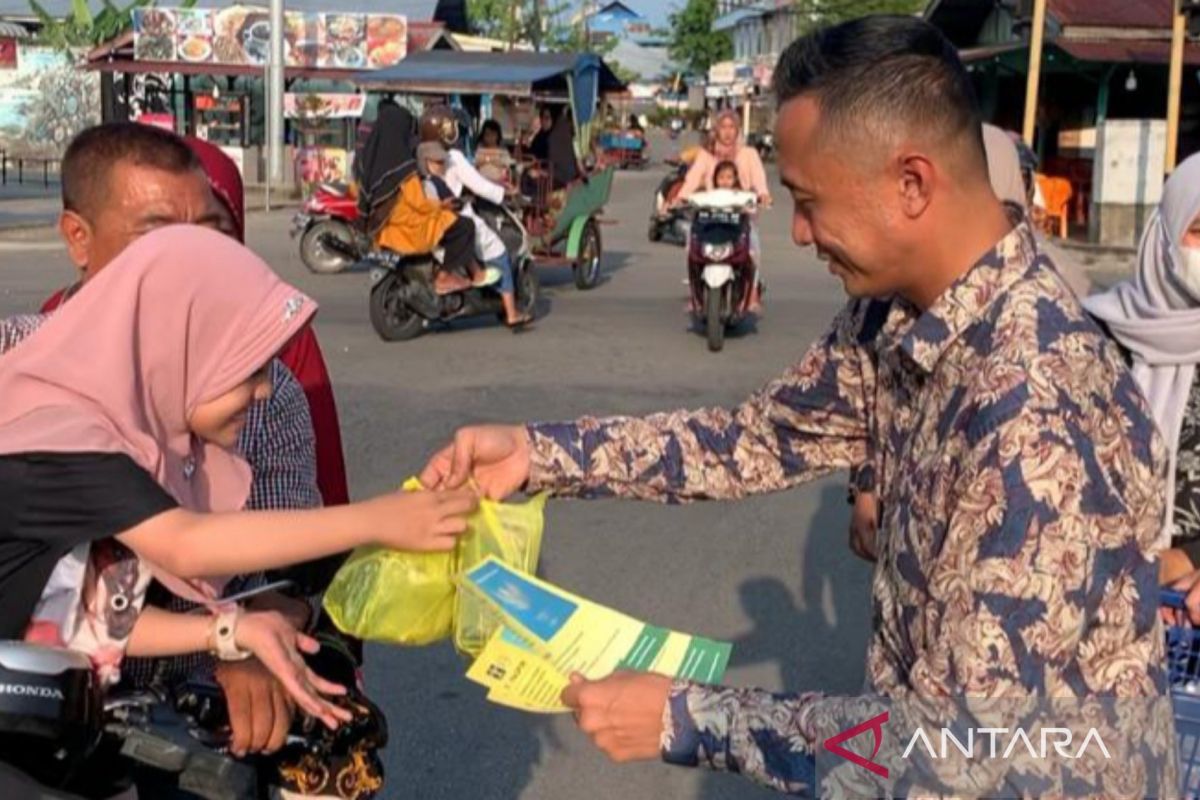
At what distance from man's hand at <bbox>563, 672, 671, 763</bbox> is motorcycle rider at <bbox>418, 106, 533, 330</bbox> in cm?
988

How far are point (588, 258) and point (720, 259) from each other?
13.9 ft

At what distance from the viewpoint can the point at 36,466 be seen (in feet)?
6.61

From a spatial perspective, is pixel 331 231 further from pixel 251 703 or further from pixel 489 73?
pixel 251 703

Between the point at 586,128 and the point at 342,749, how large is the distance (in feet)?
57.2

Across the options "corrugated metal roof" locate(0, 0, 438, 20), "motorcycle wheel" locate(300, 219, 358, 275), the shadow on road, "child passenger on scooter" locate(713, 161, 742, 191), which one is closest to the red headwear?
the shadow on road

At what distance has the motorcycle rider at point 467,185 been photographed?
1182 cm

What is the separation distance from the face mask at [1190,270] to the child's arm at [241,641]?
→ 2.06 meters

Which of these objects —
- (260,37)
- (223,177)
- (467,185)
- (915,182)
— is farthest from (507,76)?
(915,182)

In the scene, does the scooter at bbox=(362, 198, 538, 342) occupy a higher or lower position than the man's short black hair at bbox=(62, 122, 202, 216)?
lower

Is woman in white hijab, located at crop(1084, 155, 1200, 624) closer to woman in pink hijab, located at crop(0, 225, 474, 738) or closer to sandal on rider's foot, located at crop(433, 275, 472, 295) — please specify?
woman in pink hijab, located at crop(0, 225, 474, 738)

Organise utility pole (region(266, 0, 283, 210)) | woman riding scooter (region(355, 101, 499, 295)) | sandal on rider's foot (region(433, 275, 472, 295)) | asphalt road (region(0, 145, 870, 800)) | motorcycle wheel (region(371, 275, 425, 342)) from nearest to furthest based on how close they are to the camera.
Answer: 1. asphalt road (region(0, 145, 870, 800))
2. woman riding scooter (region(355, 101, 499, 295))
3. motorcycle wheel (region(371, 275, 425, 342))
4. sandal on rider's foot (region(433, 275, 472, 295))
5. utility pole (region(266, 0, 283, 210))

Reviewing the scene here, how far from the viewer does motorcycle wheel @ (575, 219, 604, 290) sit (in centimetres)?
1538

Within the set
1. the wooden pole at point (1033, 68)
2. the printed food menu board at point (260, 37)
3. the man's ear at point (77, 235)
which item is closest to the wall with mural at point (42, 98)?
the printed food menu board at point (260, 37)

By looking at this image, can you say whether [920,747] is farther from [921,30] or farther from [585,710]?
[921,30]
